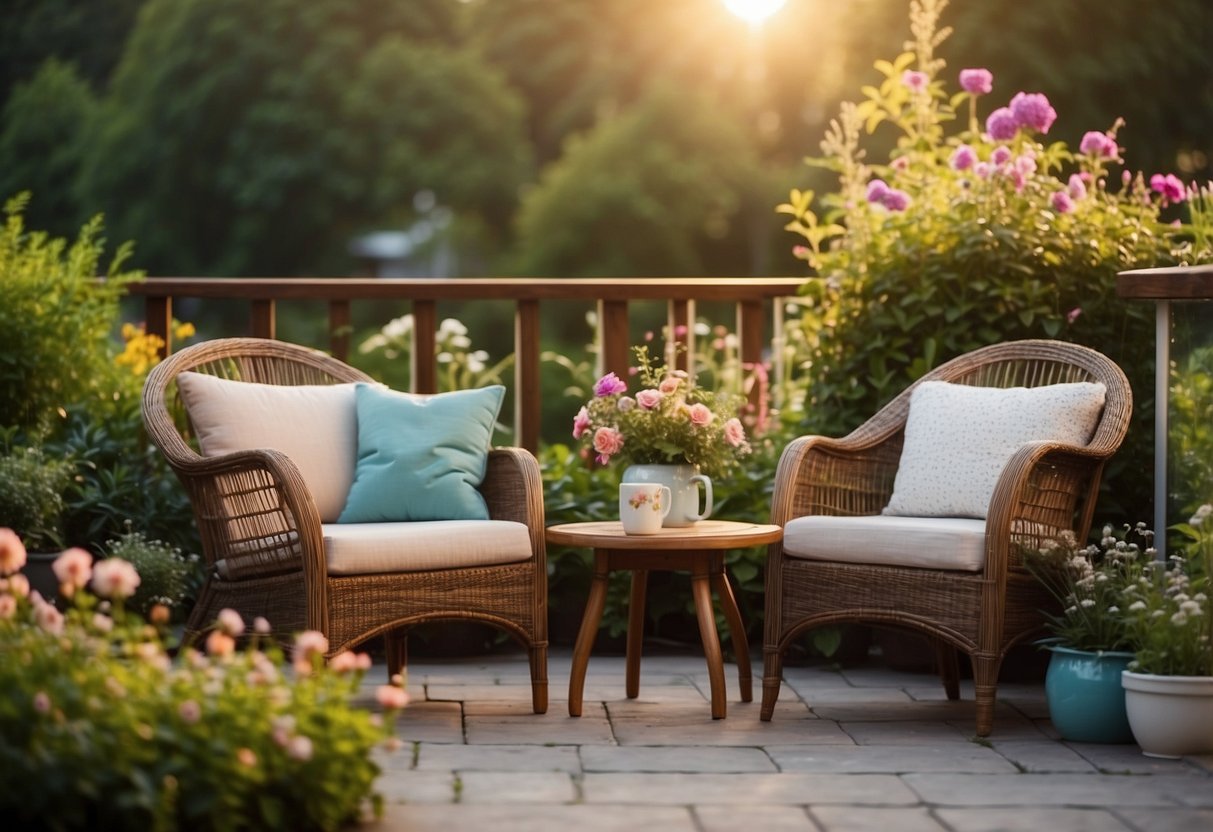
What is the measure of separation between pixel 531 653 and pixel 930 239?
1.82 m

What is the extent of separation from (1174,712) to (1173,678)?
8 cm

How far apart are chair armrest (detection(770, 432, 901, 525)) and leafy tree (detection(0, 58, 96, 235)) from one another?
2228cm

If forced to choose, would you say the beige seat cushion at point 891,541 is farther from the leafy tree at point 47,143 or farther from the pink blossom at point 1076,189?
the leafy tree at point 47,143

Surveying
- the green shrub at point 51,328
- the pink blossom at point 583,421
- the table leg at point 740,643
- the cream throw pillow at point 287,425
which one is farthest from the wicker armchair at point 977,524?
the green shrub at point 51,328

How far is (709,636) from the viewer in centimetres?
396

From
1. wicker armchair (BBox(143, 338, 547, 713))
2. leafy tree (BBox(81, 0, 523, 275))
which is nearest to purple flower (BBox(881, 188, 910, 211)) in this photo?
wicker armchair (BBox(143, 338, 547, 713))

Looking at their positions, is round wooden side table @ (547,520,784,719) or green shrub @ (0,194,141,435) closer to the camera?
round wooden side table @ (547,520,784,719)

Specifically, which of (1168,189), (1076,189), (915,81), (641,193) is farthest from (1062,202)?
(641,193)

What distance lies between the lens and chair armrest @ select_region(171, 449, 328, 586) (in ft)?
12.2

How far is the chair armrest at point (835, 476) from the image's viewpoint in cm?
421

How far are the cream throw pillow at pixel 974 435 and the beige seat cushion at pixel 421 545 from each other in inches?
40.5

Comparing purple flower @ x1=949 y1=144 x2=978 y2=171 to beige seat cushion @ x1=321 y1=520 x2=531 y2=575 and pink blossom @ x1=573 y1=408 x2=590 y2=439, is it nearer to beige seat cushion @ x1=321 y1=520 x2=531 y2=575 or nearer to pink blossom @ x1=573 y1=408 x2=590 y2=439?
pink blossom @ x1=573 y1=408 x2=590 y2=439

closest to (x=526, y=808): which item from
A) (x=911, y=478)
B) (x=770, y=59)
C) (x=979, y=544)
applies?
(x=979, y=544)

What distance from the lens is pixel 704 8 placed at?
26047mm
